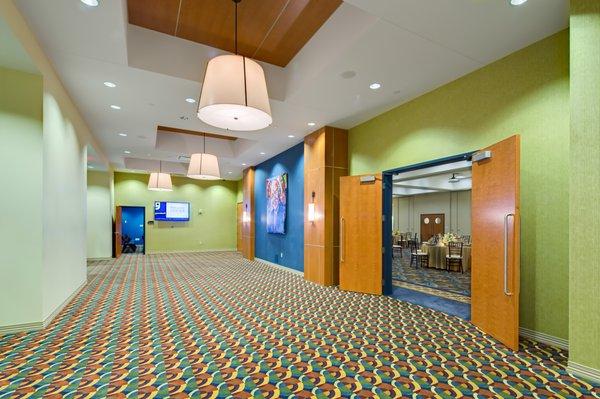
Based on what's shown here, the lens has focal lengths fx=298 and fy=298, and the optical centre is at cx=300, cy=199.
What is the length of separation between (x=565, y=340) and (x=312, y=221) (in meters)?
5.20

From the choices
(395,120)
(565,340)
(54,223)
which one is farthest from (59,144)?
(565,340)

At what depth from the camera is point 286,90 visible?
18.9 feet

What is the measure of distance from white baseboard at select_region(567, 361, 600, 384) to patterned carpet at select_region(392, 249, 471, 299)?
3381 millimetres

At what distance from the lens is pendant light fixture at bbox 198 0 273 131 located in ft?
11.9

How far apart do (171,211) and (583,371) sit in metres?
15.6

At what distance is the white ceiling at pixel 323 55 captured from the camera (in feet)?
11.3

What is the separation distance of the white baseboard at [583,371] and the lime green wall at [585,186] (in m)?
0.02

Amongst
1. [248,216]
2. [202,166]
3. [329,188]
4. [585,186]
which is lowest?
[248,216]

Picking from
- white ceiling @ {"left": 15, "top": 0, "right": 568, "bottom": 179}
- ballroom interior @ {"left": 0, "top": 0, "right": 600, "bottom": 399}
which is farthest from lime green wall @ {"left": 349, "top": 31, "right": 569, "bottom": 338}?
white ceiling @ {"left": 15, "top": 0, "right": 568, "bottom": 179}

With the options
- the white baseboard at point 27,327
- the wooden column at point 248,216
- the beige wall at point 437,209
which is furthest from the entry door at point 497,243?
the beige wall at point 437,209

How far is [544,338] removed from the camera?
3838mm

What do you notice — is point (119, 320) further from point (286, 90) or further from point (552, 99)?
point (552, 99)

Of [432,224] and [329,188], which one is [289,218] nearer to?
[329,188]

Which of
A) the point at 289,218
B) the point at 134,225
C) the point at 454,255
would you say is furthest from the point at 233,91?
the point at 134,225
